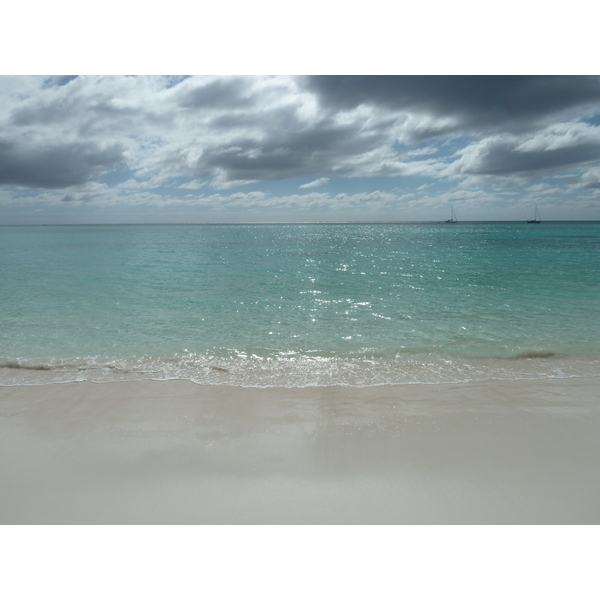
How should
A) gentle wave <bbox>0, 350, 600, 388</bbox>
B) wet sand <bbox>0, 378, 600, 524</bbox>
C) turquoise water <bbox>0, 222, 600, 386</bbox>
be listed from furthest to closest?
turquoise water <bbox>0, 222, 600, 386</bbox> → gentle wave <bbox>0, 350, 600, 388</bbox> → wet sand <bbox>0, 378, 600, 524</bbox>

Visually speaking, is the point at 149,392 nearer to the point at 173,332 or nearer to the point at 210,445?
the point at 210,445

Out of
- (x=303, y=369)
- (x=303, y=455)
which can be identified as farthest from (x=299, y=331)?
(x=303, y=455)

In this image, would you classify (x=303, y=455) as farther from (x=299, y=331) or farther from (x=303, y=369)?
(x=299, y=331)

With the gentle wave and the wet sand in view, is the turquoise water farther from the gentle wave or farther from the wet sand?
the wet sand

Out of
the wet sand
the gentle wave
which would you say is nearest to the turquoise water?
the gentle wave

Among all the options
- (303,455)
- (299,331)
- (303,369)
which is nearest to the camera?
(303,455)

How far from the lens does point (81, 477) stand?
13.1 ft

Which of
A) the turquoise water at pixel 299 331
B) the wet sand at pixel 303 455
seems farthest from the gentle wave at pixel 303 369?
the wet sand at pixel 303 455

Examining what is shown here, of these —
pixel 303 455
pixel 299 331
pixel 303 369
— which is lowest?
pixel 303 455

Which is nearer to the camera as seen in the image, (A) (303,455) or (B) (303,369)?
(A) (303,455)

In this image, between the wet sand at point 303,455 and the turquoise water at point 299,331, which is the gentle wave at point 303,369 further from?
the wet sand at point 303,455

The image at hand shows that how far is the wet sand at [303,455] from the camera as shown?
11.5ft

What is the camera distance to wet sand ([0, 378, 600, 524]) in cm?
351

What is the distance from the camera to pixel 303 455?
14.2ft
